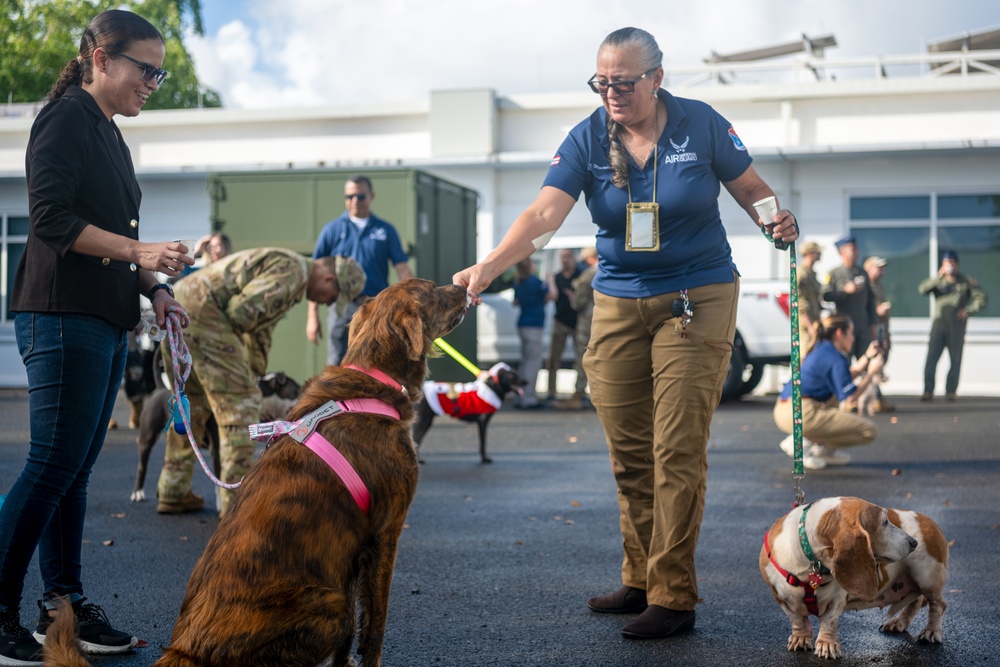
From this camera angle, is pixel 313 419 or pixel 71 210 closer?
Result: pixel 313 419

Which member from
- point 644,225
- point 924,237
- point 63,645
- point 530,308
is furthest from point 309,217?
point 63,645

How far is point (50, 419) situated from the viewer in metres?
3.68

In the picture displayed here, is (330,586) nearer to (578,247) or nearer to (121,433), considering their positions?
(121,433)

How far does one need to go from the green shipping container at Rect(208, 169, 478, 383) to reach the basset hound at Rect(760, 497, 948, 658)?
10001 millimetres

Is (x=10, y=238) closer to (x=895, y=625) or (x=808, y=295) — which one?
(x=808, y=295)

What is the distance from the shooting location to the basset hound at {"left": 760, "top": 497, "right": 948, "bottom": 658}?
3891 millimetres

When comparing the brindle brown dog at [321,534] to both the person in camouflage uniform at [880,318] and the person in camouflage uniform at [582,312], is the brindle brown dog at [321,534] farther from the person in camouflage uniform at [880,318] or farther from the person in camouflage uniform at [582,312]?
the person in camouflage uniform at [880,318]

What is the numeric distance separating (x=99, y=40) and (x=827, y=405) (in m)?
7.30

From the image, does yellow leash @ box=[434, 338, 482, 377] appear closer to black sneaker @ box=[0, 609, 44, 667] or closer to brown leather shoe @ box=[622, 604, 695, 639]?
brown leather shoe @ box=[622, 604, 695, 639]

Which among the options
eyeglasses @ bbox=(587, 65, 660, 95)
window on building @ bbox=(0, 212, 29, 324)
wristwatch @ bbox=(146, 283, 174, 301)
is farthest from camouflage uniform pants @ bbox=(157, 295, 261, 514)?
window on building @ bbox=(0, 212, 29, 324)

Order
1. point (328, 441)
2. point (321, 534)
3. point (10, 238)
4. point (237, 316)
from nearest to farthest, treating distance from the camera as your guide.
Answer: point (321, 534) < point (328, 441) < point (237, 316) < point (10, 238)

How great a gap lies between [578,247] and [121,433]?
7.17m

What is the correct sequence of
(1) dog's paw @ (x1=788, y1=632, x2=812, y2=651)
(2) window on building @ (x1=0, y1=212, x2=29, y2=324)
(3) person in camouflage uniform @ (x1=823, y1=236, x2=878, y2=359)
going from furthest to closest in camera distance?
(2) window on building @ (x1=0, y1=212, x2=29, y2=324) → (3) person in camouflage uniform @ (x1=823, y1=236, x2=878, y2=359) → (1) dog's paw @ (x1=788, y1=632, x2=812, y2=651)

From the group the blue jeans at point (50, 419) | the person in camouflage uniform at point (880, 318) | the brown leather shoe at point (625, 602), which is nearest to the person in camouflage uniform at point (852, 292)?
the person in camouflage uniform at point (880, 318)
